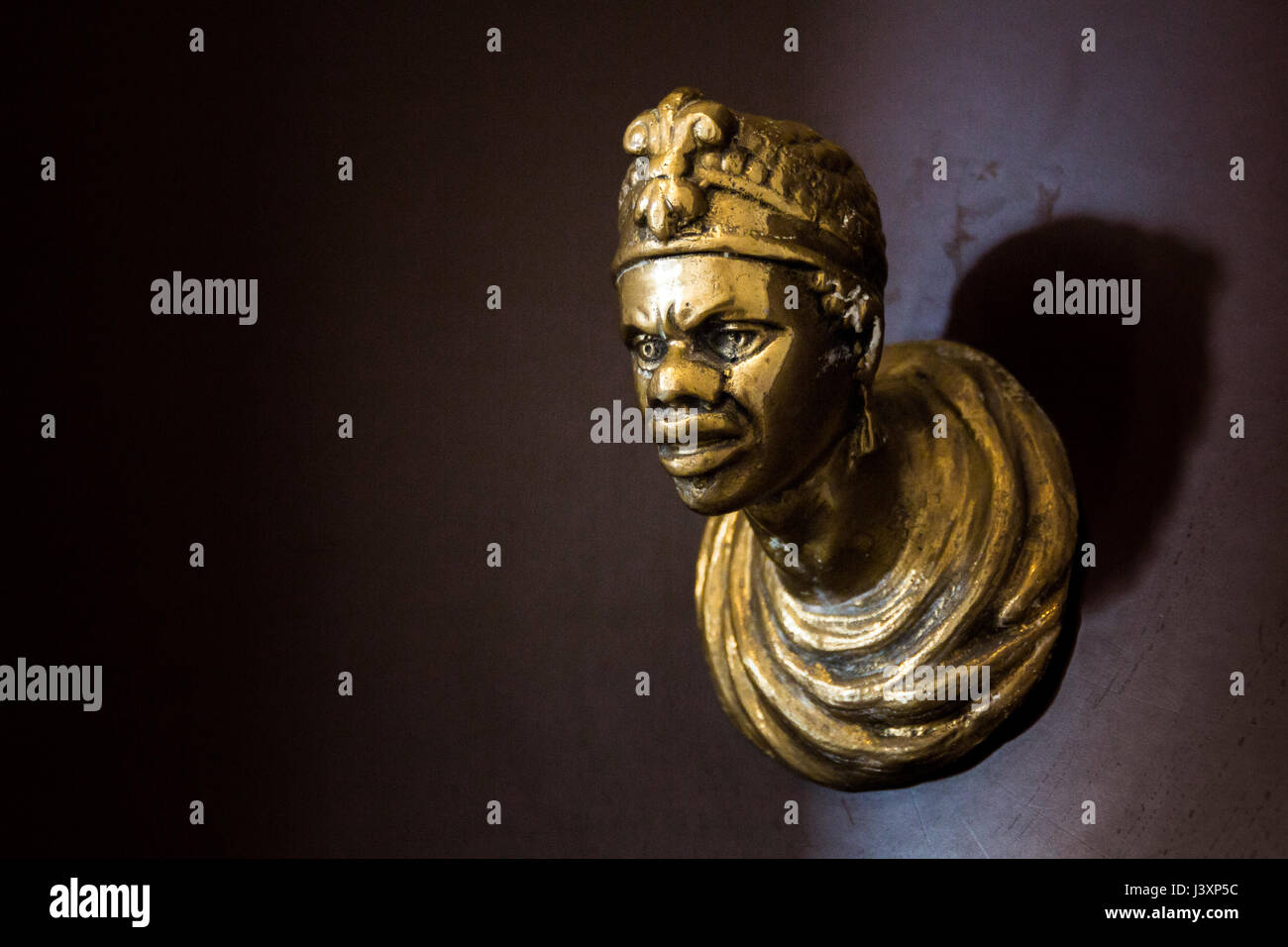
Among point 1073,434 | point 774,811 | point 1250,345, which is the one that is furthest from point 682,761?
point 1250,345

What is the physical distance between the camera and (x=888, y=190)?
1.01 m

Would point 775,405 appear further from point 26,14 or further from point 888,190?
point 26,14

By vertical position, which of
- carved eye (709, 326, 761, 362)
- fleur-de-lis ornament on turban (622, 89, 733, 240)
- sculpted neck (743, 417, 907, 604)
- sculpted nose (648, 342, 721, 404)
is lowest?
sculpted neck (743, 417, 907, 604)

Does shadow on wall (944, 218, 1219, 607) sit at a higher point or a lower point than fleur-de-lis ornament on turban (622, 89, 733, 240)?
lower

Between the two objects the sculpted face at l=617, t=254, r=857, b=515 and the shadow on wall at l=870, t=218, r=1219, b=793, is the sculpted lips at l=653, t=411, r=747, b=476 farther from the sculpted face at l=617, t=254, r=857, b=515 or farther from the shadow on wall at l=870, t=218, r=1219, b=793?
the shadow on wall at l=870, t=218, r=1219, b=793

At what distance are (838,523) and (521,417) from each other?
1.16 ft

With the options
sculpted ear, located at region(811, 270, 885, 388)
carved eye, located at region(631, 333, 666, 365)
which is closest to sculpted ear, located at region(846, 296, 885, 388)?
sculpted ear, located at region(811, 270, 885, 388)

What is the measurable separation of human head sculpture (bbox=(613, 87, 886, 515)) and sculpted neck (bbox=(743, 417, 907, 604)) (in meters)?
0.04

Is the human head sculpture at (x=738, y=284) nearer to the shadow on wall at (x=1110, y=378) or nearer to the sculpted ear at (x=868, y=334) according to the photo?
the sculpted ear at (x=868, y=334)

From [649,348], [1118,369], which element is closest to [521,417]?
[649,348]

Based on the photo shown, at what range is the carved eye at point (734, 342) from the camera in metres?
0.80

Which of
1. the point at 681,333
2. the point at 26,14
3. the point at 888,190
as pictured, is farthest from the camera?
the point at 26,14

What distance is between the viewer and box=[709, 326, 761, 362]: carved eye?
31.4 inches

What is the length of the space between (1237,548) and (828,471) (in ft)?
0.81
